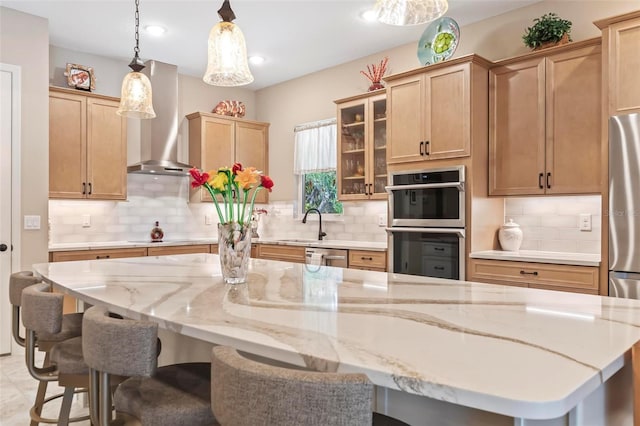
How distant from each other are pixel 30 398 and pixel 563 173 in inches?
154

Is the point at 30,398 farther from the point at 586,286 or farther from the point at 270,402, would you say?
the point at 586,286

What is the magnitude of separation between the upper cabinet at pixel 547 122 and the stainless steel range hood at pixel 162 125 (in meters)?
3.28

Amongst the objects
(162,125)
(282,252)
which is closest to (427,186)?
(282,252)

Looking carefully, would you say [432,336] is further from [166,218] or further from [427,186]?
[166,218]

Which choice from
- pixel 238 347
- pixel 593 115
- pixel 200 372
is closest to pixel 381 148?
pixel 593 115

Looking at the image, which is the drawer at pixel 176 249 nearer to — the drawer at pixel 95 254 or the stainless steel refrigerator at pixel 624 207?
the drawer at pixel 95 254

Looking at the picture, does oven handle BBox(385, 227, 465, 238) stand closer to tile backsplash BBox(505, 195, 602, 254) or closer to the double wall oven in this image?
the double wall oven

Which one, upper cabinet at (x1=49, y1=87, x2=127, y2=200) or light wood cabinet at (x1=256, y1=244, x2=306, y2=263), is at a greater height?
upper cabinet at (x1=49, y1=87, x2=127, y2=200)

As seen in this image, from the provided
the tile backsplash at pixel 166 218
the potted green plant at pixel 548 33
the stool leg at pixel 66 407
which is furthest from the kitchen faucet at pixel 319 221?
the stool leg at pixel 66 407

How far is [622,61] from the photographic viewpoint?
289cm

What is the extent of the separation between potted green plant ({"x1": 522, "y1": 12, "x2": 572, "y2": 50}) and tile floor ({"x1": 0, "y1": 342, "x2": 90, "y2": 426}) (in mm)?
3939

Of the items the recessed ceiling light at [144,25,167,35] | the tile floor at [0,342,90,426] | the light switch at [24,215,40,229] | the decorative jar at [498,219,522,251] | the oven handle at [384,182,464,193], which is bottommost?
the tile floor at [0,342,90,426]

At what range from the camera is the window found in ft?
17.3

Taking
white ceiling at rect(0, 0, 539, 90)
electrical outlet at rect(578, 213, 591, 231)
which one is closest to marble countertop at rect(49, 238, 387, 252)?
electrical outlet at rect(578, 213, 591, 231)
